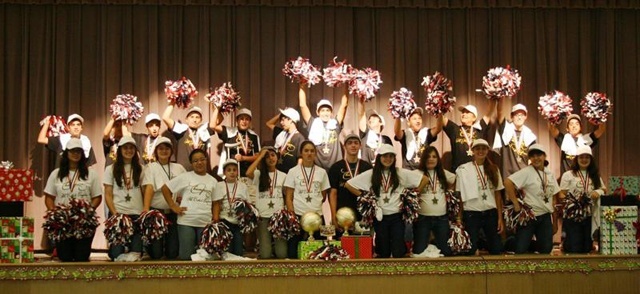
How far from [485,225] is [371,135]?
2.11 metres

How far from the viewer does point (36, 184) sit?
1134cm

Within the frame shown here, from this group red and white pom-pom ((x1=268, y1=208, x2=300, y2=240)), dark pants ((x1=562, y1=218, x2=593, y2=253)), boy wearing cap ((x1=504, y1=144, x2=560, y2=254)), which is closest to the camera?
red and white pom-pom ((x1=268, y1=208, x2=300, y2=240))

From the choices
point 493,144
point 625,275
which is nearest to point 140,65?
point 493,144

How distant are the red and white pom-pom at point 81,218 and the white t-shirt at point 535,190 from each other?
4.83m

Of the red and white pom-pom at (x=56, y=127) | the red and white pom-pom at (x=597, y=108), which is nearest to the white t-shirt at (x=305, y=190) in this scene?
the red and white pom-pom at (x=56, y=127)

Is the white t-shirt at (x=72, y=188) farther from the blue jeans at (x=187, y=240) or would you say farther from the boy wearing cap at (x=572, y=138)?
the boy wearing cap at (x=572, y=138)

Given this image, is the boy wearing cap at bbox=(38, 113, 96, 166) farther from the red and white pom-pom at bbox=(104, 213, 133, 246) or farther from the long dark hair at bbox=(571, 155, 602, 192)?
the long dark hair at bbox=(571, 155, 602, 192)

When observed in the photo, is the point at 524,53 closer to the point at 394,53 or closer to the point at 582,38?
the point at 582,38

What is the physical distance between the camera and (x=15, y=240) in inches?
339

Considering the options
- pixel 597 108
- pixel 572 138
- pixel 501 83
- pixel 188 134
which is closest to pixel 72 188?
pixel 188 134

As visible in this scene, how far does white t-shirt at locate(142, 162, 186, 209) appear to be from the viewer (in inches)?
362

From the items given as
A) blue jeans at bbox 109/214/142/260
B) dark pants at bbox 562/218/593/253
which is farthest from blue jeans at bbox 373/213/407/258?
blue jeans at bbox 109/214/142/260

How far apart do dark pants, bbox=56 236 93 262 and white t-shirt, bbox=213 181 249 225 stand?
146cm

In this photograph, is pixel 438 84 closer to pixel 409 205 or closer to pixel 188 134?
pixel 409 205
